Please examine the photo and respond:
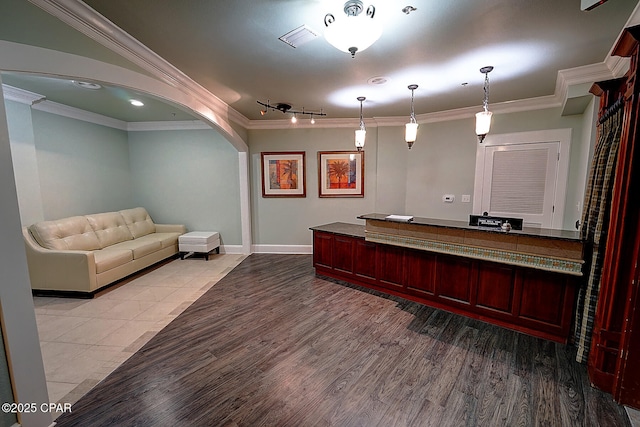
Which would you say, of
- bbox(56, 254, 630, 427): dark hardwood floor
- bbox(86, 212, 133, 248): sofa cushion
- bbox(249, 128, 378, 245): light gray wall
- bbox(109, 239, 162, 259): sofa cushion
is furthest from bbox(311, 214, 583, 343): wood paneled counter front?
bbox(86, 212, 133, 248): sofa cushion

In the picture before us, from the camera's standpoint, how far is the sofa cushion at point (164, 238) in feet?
15.8

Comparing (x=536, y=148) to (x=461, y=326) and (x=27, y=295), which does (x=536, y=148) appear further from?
(x=27, y=295)

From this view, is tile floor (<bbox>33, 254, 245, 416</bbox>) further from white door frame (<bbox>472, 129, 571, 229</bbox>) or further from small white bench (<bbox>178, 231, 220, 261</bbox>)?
white door frame (<bbox>472, 129, 571, 229</bbox>)

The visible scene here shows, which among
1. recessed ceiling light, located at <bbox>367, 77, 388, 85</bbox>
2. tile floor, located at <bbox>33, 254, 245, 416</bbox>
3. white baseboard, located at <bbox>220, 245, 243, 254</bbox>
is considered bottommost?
tile floor, located at <bbox>33, 254, 245, 416</bbox>

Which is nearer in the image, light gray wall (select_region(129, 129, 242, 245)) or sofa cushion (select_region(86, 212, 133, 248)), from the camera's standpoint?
Result: sofa cushion (select_region(86, 212, 133, 248))

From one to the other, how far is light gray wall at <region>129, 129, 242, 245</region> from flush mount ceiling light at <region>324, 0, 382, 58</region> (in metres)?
4.12

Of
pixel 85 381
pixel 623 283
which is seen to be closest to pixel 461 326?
pixel 623 283

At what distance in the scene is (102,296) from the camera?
3.54m

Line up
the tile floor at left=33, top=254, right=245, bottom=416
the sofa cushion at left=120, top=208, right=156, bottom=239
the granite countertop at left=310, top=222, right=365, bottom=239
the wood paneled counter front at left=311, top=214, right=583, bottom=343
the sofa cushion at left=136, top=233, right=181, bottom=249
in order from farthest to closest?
the sofa cushion at left=120, top=208, right=156, bottom=239 < the sofa cushion at left=136, top=233, right=181, bottom=249 < the granite countertop at left=310, top=222, right=365, bottom=239 < the wood paneled counter front at left=311, top=214, right=583, bottom=343 < the tile floor at left=33, top=254, right=245, bottom=416

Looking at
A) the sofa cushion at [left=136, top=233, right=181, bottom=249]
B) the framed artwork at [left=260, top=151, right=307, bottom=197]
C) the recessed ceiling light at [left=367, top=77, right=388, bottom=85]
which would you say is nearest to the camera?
the recessed ceiling light at [left=367, top=77, right=388, bottom=85]

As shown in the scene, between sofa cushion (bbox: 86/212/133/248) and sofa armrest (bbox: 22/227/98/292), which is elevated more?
sofa cushion (bbox: 86/212/133/248)

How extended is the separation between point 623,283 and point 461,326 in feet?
4.31

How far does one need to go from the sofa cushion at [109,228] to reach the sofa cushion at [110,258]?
0.87 feet

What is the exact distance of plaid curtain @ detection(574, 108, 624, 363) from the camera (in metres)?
2.02
